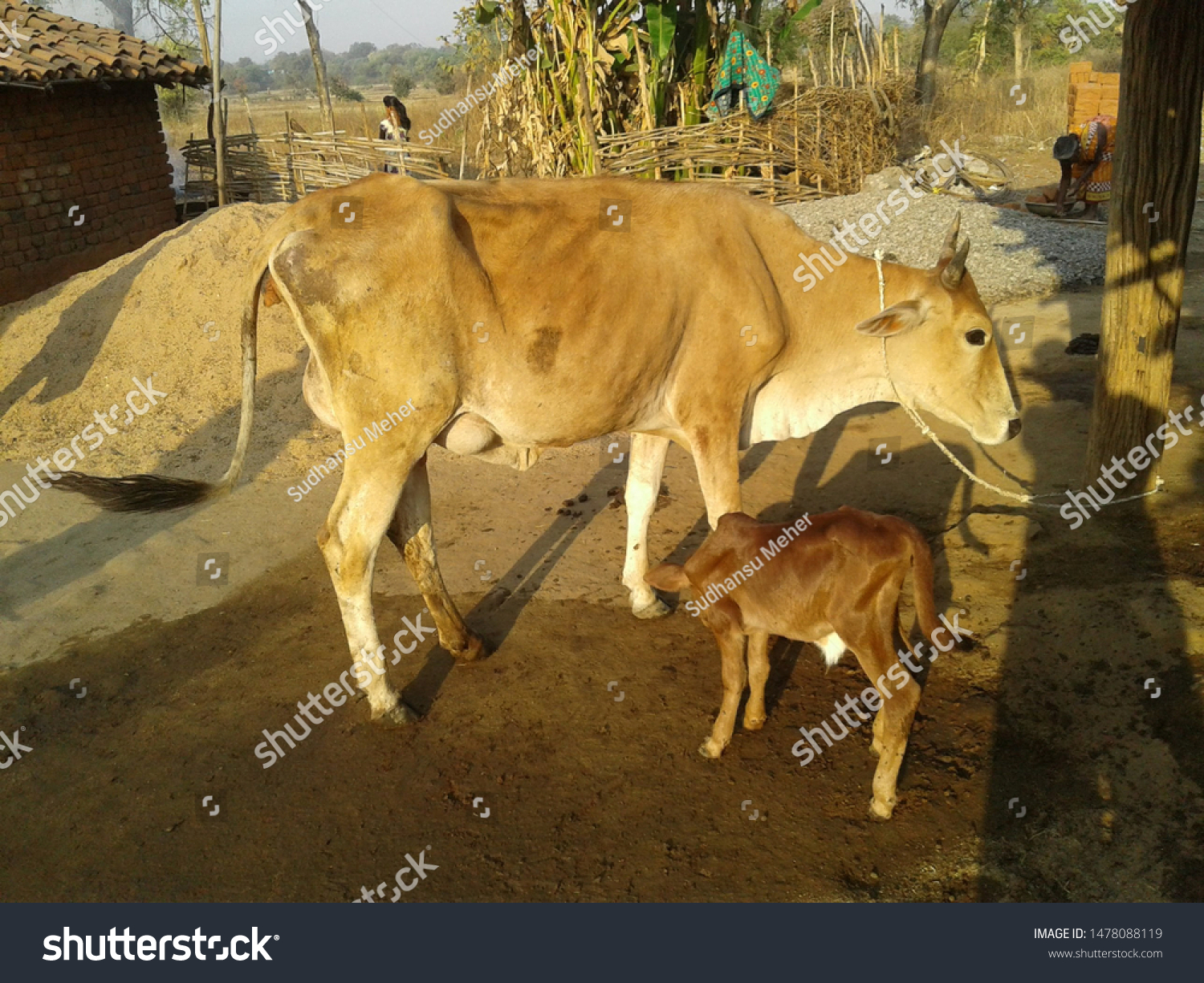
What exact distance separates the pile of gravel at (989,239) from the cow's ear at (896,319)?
5437mm

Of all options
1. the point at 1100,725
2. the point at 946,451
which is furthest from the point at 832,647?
the point at 946,451

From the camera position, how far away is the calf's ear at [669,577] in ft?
13.2

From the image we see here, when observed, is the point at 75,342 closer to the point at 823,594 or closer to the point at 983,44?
the point at 823,594

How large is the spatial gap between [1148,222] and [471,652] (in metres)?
4.18

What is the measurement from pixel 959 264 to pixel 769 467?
2755 mm

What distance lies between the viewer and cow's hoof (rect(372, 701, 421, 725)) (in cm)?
460

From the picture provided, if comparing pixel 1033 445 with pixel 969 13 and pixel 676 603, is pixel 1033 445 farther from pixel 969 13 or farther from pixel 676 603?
pixel 969 13

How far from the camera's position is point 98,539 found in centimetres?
664

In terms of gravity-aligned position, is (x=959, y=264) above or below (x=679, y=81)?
below

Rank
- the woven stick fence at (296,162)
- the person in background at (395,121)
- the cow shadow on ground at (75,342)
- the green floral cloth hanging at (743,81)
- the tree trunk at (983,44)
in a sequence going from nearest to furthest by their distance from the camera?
1. the cow shadow on ground at (75,342)
2. the woven stick fence at (296,162)
3. the green floral cloth hanging at (743,81)
4. the person in background at (395,121)
5. the tree trunk at (983,44)

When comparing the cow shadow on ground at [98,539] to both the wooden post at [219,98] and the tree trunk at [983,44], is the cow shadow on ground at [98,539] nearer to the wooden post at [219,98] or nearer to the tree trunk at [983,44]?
the wooden post at [219,98]

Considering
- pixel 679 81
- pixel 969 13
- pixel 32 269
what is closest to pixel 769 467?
pixel 32 269

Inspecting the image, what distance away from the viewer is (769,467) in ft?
23.9

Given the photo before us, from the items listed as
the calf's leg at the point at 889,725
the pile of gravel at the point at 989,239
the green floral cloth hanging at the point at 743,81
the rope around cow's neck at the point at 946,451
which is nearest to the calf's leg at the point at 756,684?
the calf's leg at the point at 889,725
